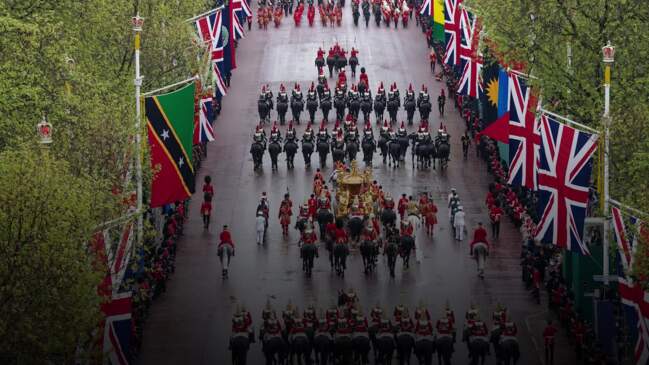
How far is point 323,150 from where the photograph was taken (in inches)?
2960

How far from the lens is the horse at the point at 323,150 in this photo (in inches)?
2960

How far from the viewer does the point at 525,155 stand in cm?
5916

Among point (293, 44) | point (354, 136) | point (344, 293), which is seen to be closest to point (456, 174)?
point (354, 136)

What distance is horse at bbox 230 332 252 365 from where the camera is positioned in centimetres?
4809

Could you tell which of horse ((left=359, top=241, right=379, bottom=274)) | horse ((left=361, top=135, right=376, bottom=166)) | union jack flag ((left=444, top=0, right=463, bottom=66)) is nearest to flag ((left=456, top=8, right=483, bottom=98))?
union jack flag ((left=444, top=0, right=463, bottom=66))

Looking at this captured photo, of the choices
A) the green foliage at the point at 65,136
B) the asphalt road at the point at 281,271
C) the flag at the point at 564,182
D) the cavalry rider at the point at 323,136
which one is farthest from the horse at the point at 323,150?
the flag at the point at 564,182

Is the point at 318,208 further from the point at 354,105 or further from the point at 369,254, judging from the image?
the point at 354,105

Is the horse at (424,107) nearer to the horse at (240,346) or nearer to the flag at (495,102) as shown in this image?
the flag at (495,102)

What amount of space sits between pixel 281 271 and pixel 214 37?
16.3 meters

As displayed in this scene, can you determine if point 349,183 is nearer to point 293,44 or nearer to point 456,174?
point 456,174

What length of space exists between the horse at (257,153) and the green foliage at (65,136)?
6845 millimetres

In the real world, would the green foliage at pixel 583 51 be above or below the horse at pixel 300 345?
above

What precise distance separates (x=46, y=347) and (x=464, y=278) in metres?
24.3

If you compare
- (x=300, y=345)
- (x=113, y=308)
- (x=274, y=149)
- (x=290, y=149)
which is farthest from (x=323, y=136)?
(x=113, y=308)
